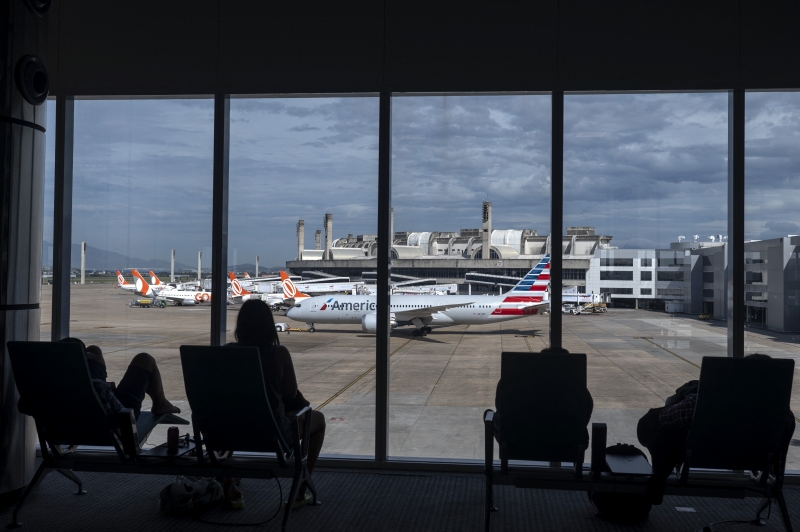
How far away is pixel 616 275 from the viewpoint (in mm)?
4027

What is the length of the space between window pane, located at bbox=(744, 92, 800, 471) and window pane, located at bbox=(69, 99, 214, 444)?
3.42 meters

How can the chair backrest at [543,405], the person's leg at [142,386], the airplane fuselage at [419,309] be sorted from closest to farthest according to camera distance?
the chair backrest at [543,405], the person's leg at [142,386], the airplane fuselage at [419,309]

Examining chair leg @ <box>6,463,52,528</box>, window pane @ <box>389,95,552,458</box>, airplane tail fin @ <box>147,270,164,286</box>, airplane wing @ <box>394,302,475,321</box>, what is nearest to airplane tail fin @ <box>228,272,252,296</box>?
airplane tail fin @ <box>147,270,164,286</box>

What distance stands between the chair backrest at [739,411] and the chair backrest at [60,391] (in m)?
2.38

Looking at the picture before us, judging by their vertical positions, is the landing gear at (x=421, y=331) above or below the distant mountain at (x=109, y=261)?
below

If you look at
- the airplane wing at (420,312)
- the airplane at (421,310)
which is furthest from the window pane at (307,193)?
the airplane wing at (420,312)

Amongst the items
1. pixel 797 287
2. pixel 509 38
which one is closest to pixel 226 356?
pixel 509 38

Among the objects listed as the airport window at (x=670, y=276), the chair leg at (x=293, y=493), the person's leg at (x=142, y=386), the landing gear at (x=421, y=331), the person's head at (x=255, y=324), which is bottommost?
the landing gear at (x=421, y=331)

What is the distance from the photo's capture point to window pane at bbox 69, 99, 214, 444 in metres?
4.04

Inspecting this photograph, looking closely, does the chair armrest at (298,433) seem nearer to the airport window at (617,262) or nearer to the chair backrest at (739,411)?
the chair backrest at (739,411)

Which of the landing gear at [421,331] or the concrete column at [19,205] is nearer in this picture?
the concrete column at [19,205]

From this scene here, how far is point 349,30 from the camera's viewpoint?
3.77 m

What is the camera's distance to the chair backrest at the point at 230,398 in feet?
7.88

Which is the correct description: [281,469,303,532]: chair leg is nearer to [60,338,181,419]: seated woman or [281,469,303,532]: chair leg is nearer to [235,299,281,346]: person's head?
[235,299,281,346]: person's head
